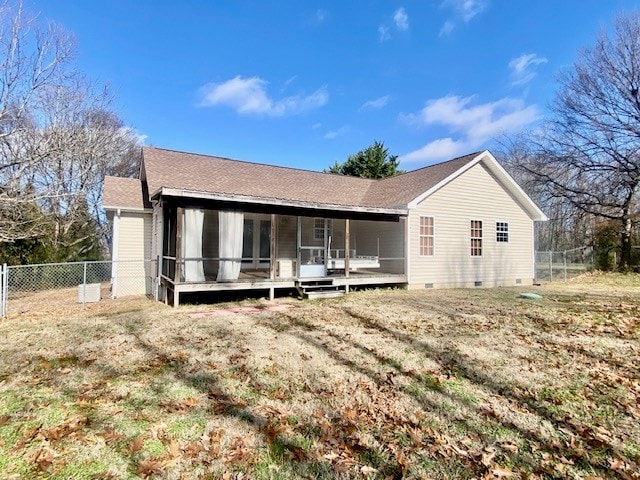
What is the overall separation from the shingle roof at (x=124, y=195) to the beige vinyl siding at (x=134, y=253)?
0.37 metres

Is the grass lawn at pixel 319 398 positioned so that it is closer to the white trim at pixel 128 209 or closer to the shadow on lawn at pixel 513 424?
the shadow on lawn at pixel 513 424

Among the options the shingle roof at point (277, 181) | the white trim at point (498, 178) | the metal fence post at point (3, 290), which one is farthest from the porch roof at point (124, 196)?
the white trim at point (498, 178)

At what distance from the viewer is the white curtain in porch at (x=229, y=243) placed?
9.48m

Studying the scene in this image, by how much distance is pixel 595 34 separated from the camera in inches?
808

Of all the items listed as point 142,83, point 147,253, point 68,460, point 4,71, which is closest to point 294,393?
point 68,460

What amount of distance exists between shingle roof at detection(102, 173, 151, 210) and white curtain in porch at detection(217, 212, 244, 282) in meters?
3.93

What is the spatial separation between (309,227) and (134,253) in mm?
6501

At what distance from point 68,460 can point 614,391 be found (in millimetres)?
Answer: 5606

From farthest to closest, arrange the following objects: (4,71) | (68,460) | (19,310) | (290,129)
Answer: (290,129), (4,71), (19,310), (68,460)

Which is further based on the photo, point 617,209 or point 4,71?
point 617,209

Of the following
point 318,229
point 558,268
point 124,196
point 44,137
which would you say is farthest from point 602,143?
point 44,137

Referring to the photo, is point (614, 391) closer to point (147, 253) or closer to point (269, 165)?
point (147, 253)

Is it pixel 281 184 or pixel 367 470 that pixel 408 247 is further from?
pixel 367 470

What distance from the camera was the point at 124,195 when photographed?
39.6 ft
